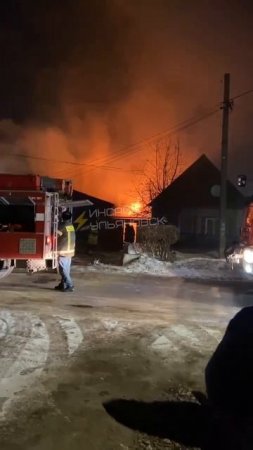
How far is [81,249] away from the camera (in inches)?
954

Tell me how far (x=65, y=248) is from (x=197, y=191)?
31.2 metres

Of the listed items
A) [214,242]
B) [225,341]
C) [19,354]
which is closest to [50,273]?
[19,354]

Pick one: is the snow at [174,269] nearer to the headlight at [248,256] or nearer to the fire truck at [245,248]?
the fire truck at [245,248]

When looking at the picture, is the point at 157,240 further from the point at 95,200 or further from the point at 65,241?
the point at 95,200

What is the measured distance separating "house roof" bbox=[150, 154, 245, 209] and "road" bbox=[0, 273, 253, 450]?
29.4 metres

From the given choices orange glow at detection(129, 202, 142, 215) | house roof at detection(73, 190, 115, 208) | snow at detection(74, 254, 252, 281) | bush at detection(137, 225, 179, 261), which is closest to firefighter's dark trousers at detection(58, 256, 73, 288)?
snow at detection(74, 254, 252, 281)

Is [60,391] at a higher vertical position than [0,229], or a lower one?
lower

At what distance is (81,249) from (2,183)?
576 inches

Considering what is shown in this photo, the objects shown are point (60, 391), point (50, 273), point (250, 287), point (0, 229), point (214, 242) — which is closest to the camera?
point (60, 391)

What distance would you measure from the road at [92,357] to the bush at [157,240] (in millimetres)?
6928

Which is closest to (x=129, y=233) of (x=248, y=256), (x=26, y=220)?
(x=248, y=256)

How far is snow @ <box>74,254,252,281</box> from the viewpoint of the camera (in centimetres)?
1446

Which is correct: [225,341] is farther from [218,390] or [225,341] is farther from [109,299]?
[109,299]

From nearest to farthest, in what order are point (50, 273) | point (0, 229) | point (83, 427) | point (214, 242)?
point (83, 427), point (0, 229), point (50, 273), point (214, 242)
